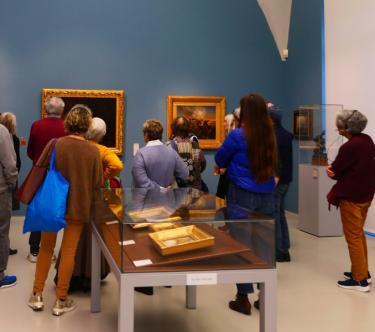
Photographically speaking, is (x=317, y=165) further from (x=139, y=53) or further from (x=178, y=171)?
(x=139, y=53)

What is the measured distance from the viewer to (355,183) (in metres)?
4.51

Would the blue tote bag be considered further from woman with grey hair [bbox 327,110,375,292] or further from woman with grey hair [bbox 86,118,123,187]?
woman with grey hair [bbox 327,110,375,292]

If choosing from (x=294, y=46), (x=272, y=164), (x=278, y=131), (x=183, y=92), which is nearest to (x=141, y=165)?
(x=272, y=164)

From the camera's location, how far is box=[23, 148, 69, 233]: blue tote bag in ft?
11.8

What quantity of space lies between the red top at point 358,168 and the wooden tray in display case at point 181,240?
2.48m

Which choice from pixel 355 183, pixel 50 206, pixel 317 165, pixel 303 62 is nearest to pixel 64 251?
pixel 50 206

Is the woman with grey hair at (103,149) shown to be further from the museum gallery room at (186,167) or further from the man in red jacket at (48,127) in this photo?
the man in red jacket at (48,127)

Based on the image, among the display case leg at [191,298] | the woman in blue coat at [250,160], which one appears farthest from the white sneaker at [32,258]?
the woman in blue coat at [250,160]

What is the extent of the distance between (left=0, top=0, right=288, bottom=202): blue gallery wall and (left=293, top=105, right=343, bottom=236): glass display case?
3.54ft

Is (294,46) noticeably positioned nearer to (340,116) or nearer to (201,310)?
(340,116)

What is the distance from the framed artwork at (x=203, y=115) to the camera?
9.23 metres

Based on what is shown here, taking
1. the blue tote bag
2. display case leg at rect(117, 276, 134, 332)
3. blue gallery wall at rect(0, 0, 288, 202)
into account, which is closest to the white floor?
the blue tote bag

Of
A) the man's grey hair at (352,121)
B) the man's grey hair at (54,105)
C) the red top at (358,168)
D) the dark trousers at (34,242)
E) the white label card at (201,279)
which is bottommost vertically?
the dark trousers at (34,242)

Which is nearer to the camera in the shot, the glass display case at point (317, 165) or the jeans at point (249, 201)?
the jeans at point (249, 201)
